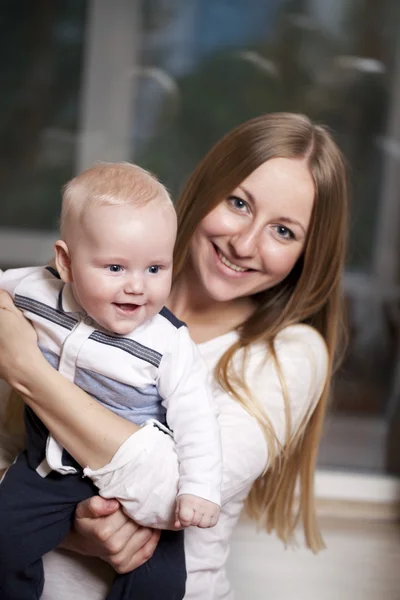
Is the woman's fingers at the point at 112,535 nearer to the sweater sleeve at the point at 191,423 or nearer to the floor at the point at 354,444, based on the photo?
the sweater sleeve at the point at 191,423

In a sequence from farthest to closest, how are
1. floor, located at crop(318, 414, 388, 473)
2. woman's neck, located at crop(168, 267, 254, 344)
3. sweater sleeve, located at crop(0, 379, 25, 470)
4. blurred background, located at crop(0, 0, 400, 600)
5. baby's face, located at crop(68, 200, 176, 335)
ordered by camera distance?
floor, located at crop(318, 414, 388, 473) < blurred background, located at crop(0, 0, 400, 600) < woman's neck, located at crop(168, 267, 254, 344) < sweater sleeve, located at crop(0, 379, 25, 470) < baby's face, located at crop(68, 200, 176, 335)

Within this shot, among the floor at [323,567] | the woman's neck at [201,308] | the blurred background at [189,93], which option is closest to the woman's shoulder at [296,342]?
the woman's neck at [201,308]

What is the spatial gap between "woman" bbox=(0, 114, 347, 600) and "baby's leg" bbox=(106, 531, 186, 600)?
85 millimetres

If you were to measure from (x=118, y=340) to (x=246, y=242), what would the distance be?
36cm

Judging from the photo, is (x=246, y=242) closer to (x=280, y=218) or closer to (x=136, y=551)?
(x=280, y=218)

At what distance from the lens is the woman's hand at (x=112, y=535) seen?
4.34 ft

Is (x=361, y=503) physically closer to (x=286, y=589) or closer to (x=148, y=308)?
(x=286, y=589)

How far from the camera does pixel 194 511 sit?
1266mm

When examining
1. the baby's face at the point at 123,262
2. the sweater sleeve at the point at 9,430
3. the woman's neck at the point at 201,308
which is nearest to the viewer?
the baby's face at the point at 123,262

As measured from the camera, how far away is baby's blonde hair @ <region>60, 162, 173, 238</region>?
1.26m

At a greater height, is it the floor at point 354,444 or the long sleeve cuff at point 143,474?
the long sleeve cuff at point 143,474

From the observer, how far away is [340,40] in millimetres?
2975

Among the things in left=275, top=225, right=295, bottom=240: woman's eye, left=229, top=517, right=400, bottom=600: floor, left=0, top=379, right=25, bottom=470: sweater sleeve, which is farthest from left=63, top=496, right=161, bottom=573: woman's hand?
left=229, top=517, right=400, bottom=600: floor

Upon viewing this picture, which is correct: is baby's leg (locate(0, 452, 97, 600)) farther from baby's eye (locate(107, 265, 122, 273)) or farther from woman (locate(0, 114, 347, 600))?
baby's eye (locate(107, 265, 122, 273))
